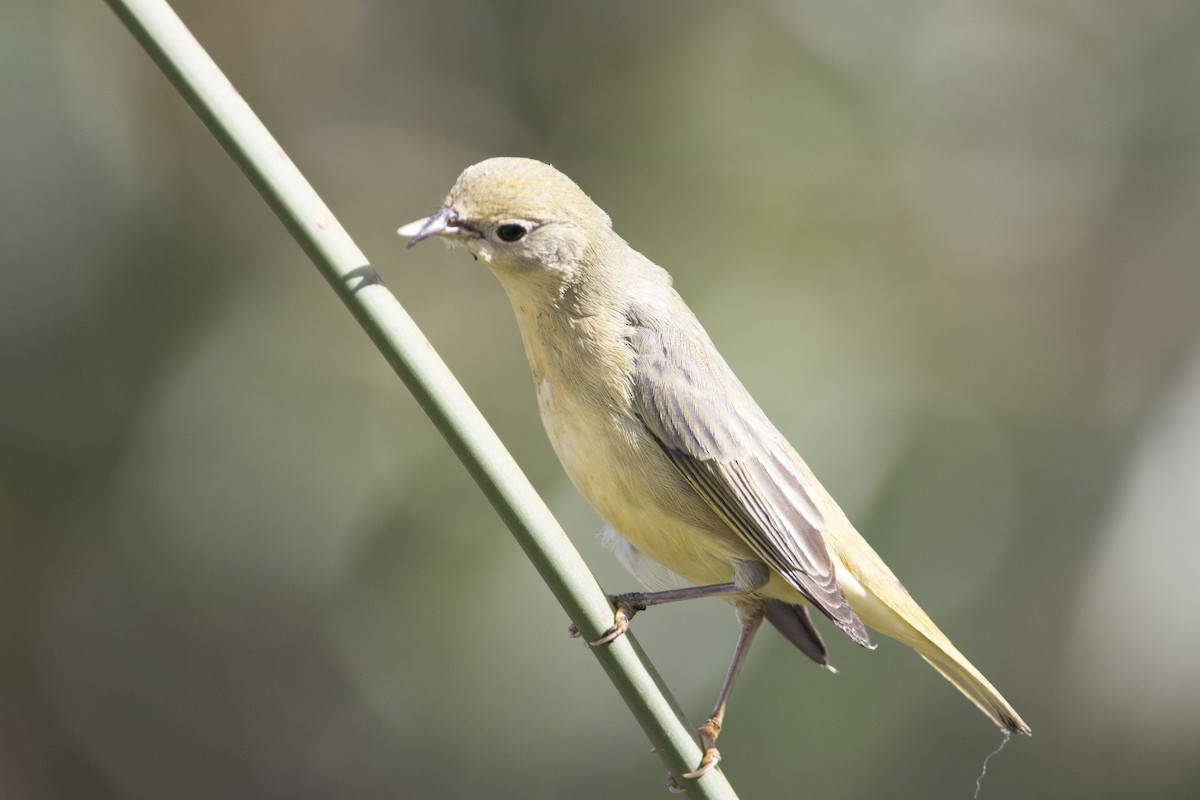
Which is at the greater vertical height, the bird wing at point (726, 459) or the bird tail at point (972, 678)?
the bird wing at point (726, 459)

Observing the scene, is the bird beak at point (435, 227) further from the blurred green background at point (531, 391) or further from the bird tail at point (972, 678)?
the blurred green background at point (531, 391)

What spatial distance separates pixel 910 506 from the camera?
4098mm

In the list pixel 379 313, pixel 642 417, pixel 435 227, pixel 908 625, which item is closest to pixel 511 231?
pixel 435 227

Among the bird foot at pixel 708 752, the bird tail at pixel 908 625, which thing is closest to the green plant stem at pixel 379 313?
the bird foot at pixel 708 752

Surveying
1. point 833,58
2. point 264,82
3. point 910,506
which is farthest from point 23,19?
point 910,506

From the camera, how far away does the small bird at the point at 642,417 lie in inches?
105

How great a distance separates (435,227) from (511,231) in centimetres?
22

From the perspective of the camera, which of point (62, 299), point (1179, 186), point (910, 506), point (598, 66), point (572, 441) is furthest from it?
point (598, 66)

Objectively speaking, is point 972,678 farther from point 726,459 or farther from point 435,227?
point 435,227

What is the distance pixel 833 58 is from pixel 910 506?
190 centimetres

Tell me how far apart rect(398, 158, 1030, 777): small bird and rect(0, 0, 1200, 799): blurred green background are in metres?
1.19

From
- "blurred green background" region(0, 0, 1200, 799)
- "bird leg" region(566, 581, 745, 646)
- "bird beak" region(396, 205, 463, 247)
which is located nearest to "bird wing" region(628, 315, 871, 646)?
"bird leg" region(566, 581, 745, 646)

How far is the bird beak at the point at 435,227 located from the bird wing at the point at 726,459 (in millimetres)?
546

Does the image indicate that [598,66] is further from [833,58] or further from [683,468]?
[683,468]
